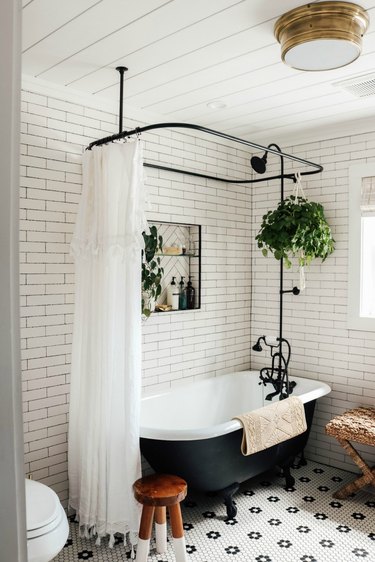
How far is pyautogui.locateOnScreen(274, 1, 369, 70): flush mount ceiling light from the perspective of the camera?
216cm

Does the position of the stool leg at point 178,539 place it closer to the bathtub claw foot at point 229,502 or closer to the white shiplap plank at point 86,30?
the bathtub claw foot at point 229,502

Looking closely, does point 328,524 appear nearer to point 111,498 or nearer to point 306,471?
point 306,471

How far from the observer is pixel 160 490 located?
2686mm

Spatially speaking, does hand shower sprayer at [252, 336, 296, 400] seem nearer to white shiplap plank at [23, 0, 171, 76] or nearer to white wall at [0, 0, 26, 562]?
white shiplap plank at [23, 0, 171, 76]

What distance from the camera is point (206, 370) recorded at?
4355 mm

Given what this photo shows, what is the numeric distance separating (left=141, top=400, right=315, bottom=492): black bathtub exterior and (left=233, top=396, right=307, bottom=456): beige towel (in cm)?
8

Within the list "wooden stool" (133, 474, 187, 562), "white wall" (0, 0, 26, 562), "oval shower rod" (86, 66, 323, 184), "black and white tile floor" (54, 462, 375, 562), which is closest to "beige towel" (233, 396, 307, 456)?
"black and white tile floor" (54, 462, 375, 562)

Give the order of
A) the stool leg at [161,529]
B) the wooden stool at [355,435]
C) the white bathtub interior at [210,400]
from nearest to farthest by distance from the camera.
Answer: the stool leg at [161,529] → the wooden stool at [355,435] → the white bathtub interior at [210,400]

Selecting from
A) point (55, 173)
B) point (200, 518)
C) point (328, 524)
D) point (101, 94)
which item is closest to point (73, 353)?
point (55, 173)

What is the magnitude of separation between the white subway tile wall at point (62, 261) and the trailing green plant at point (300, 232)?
63 centimetres

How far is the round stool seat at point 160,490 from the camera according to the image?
262 centimetres

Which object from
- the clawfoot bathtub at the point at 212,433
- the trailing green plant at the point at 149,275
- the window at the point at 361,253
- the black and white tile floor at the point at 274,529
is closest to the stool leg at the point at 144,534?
the black and white tile floor at the point at 274,529

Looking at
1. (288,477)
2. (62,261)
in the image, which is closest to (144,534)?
(288,477)

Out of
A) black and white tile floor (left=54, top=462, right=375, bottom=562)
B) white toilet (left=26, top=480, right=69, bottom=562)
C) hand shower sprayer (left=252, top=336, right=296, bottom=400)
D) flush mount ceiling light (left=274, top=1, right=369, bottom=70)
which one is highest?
flush mount ceiling light (left=274, top=1, right=369, bottom=70)
